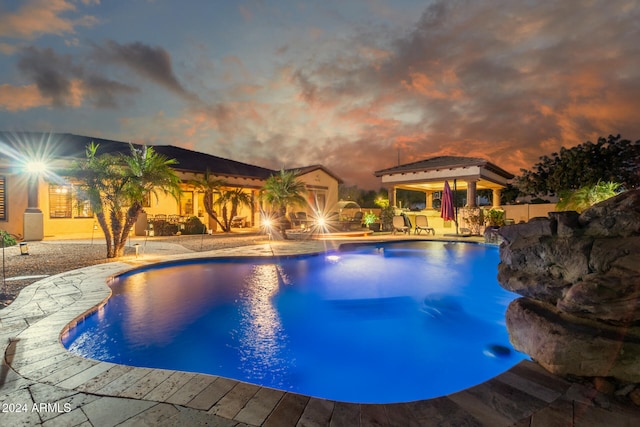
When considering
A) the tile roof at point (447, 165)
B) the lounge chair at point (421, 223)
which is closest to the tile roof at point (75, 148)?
the tile roof at point (447, 165)

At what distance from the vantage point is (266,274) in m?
8.83

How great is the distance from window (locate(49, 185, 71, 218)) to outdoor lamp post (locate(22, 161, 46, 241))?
1324 millimetres

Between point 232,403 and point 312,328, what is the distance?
138 inches

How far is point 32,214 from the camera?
14.2m

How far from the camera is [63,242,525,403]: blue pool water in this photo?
4.04m

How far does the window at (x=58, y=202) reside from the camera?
16.0 metres

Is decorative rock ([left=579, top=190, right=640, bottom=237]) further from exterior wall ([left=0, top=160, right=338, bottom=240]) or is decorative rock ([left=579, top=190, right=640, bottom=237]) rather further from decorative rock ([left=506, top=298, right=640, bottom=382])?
exterior wall ([left=0, top=160, right=338, bottom=240])

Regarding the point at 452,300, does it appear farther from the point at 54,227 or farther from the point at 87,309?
the point at 54,227

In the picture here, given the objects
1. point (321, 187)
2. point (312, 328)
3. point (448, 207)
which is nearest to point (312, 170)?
point (321, 187)

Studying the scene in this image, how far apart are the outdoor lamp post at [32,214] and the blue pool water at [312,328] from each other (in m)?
10.8

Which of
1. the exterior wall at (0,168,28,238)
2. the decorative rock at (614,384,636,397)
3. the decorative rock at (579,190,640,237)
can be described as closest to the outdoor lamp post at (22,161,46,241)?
the exterior wall at (0,168,28,238)

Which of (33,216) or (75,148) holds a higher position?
(75,148)

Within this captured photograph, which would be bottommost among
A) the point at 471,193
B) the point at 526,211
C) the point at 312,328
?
the point at 312,328

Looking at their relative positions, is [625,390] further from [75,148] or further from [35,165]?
[75,148]
